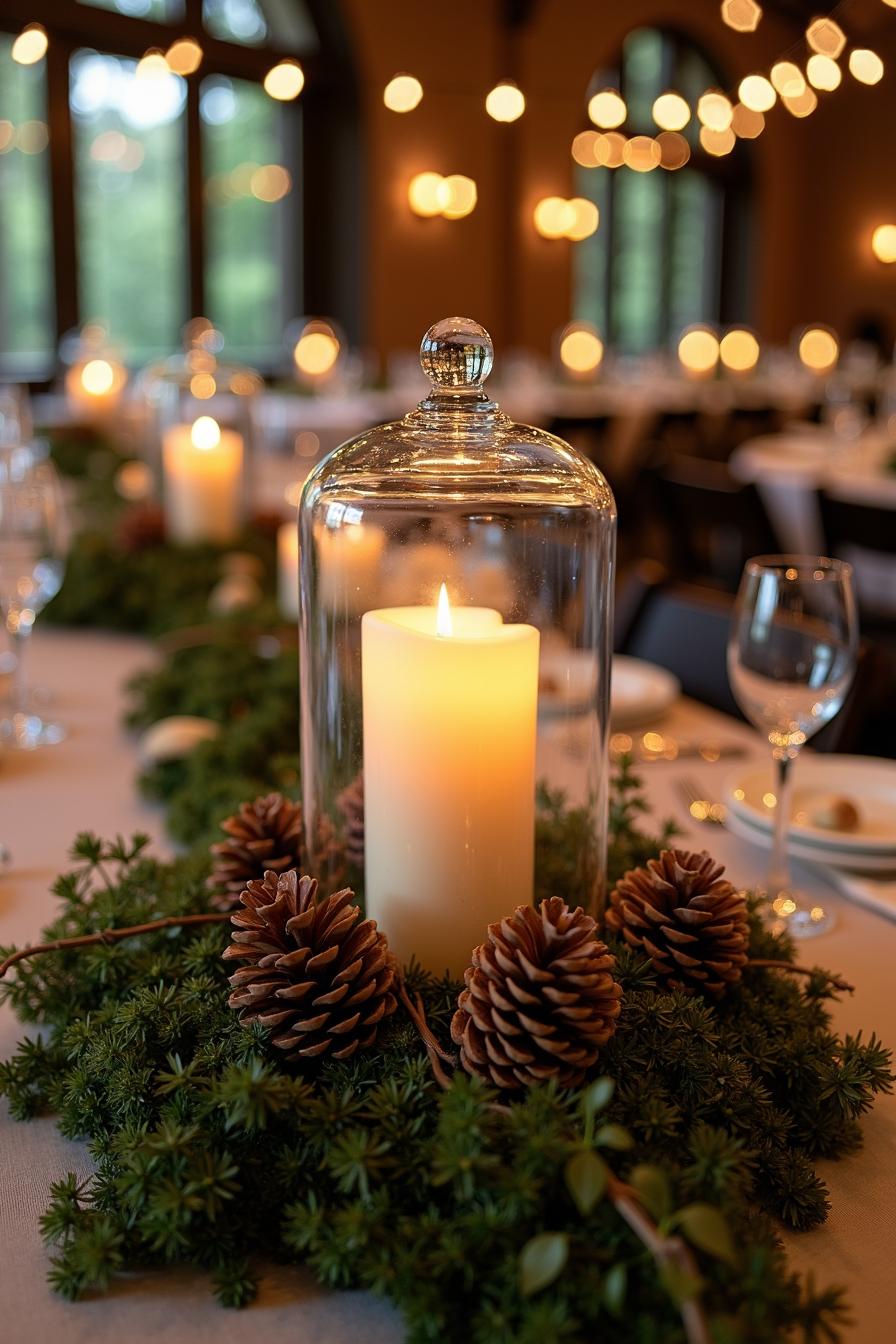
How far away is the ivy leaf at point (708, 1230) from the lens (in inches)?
20.1

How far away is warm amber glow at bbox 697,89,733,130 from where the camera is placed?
12.2ft

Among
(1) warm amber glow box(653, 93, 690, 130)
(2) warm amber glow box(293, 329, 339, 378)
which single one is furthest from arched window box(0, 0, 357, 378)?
(1) warm amber glow box(653, 93, 690, 130)

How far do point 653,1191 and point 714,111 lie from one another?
12.2 ft

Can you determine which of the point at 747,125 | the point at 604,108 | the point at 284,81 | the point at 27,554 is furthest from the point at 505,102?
the point at 27,554

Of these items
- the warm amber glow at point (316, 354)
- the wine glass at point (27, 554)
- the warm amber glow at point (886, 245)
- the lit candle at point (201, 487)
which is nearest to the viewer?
the wine glass at point (27, 554)

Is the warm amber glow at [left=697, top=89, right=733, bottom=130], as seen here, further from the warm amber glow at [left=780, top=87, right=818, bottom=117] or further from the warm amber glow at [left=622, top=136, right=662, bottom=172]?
the warm amber glow at [left=622, top=136, right=662, bottom=172]

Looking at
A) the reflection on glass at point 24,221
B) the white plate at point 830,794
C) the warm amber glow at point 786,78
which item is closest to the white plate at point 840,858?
Answer: the white plate at point 830,794

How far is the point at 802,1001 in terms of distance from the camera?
795 millimetres

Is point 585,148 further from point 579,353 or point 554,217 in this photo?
point 579,353

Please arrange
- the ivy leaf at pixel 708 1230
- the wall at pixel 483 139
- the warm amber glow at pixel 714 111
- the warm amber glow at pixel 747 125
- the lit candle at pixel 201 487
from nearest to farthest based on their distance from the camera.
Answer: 1. the ivy leaf at pixel 708 1230
2. the lit candle at pixel 201 487
3. the warm amber glow at pixel 714 111
4. the warm amber glow at pixel 747 125
5. the wall at pixel 483 139

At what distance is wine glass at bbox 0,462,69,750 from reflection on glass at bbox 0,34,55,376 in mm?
6076

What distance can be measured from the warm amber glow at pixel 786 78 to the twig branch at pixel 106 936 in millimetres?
3046

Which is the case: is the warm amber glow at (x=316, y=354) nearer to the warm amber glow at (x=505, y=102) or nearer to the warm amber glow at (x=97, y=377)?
the warm amber glow at (x=505, y=102)

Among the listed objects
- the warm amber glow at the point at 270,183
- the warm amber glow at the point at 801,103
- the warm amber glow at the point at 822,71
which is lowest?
the warm amber glow at the point at 822,71
